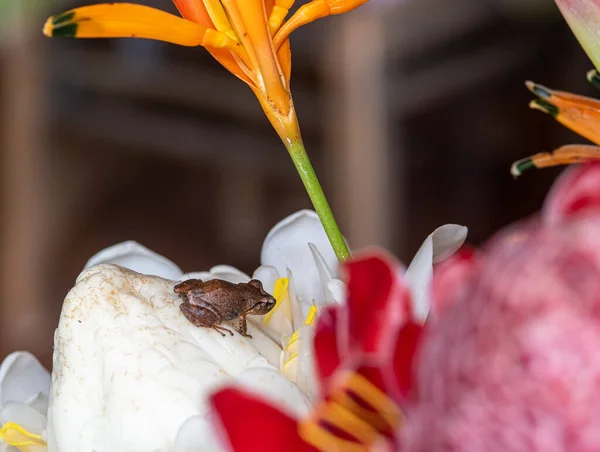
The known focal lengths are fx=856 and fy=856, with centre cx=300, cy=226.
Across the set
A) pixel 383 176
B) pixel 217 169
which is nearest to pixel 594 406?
pixel 383 176

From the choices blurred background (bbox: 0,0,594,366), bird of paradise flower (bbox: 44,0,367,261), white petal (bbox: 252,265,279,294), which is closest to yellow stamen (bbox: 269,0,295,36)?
bird of paradise flower (bbox: 44,0,367,261)

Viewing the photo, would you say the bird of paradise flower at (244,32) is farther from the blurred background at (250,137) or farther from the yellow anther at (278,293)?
the blurred background at (250,137)

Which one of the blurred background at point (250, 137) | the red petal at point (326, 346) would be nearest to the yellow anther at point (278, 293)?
the red petal at point (326, 346)

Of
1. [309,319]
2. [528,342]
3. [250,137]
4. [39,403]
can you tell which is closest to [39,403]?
[39,403]

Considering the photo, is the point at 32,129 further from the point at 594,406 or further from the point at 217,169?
the point at 594,406

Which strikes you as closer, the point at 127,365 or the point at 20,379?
the point at 127,365

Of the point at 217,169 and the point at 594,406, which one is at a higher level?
the point at 594,406

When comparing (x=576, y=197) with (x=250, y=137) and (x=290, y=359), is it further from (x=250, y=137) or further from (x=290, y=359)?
(x=250, y=137)
